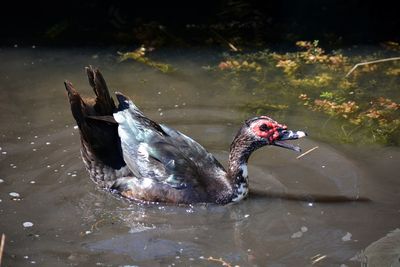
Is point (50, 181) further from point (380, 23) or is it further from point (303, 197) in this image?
point (380, 23)

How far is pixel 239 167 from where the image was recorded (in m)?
5.64

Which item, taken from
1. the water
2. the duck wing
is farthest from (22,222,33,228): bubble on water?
the duck wing

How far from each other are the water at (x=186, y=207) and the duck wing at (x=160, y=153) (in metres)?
0.25

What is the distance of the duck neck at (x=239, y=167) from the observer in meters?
5.61

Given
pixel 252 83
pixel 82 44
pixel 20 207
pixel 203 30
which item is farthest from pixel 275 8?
pixel 20 207

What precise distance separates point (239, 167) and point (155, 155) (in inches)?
26.3

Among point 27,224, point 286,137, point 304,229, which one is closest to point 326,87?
point 286,137

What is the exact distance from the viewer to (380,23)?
8.75 metres

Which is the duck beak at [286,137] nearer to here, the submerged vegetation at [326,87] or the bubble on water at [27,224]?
the submerged vegetation at [326,87]

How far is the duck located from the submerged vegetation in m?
1.17

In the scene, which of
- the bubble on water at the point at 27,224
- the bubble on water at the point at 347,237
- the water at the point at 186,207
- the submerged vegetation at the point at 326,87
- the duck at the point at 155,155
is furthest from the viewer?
the submerged vegetation at the point at 326,87

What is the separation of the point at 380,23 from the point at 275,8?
1304 millimetres

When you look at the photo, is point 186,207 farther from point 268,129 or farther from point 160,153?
point 268,129

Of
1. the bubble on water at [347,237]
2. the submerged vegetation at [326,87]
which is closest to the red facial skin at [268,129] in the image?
the bubble on water at [347,237]
